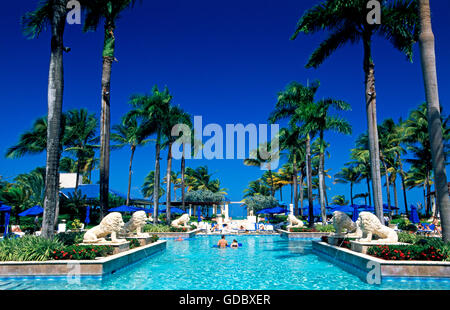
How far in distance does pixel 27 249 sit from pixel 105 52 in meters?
9.41

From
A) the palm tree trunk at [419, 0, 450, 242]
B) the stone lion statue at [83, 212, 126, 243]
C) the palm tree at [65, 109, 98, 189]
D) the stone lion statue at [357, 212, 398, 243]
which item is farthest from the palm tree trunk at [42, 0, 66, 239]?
the palm tree at [65, 109, 98, 189]

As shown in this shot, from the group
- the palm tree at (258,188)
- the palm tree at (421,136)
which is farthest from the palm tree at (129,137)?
the palm tree at (258,188)

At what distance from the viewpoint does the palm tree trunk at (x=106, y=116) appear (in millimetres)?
14102

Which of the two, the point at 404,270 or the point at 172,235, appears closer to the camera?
the point at 404,270

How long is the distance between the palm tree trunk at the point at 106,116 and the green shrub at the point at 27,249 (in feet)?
13.0

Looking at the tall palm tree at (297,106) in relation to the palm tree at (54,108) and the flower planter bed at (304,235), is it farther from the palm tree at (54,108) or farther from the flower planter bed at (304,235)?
the palm tree at (54,108)

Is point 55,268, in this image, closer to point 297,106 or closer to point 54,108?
point 54,108

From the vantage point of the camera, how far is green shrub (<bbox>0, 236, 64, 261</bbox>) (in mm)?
9234

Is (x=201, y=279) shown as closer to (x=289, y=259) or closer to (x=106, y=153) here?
(x=289, y=259)

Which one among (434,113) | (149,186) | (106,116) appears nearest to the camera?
(434,113)

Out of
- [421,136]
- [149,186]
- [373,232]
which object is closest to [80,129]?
[373,232]

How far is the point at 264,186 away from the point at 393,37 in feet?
215

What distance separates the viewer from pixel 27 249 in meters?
9.36

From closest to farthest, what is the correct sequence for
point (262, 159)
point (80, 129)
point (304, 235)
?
point (304, 235) → point (80, 129) → point (262, 159)
